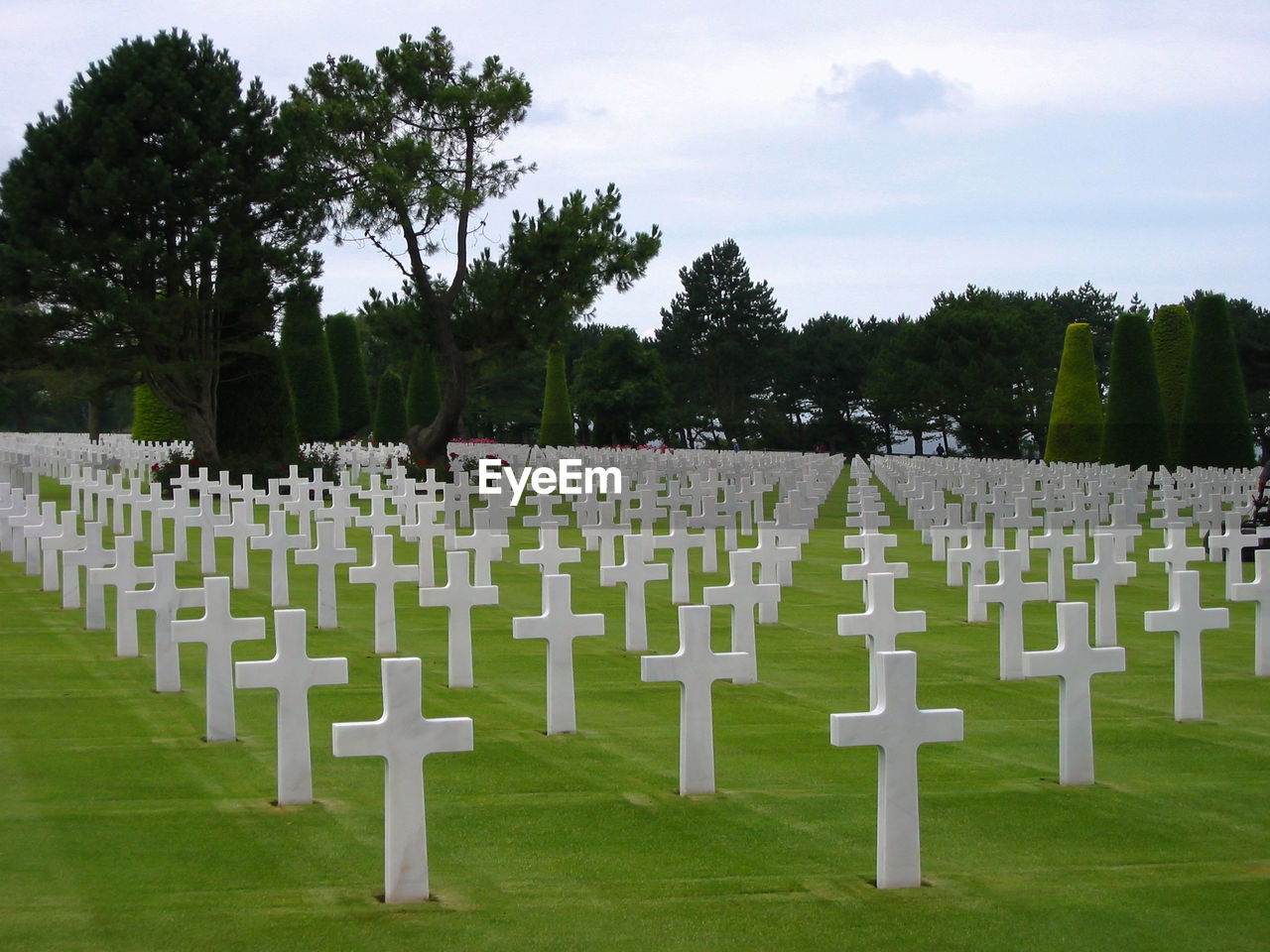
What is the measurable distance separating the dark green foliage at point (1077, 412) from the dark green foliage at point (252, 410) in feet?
71.1

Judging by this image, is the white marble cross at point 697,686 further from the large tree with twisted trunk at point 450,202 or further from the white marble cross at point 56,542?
the large tree with twisted trunk at point 450,202

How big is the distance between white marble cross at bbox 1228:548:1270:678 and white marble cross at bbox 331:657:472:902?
538 centimetres

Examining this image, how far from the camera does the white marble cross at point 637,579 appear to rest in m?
8.87

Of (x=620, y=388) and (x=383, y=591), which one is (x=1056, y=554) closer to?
(x=383, y=591)

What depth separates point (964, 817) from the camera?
17.9 feet

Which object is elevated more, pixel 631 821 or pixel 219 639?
pixel 219 639

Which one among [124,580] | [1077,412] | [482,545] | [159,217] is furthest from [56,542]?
[1077,412]

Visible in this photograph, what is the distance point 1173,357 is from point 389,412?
27.0 metres

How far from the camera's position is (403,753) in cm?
451

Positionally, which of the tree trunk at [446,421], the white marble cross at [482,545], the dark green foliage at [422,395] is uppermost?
the dark green foliage at [422,395]

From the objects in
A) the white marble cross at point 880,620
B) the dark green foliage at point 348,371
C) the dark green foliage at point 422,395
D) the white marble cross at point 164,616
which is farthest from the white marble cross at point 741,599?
the dark green foliage at point 422,395

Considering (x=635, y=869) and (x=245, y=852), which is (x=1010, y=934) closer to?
(x=635, y=869)

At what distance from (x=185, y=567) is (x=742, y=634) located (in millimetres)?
7690

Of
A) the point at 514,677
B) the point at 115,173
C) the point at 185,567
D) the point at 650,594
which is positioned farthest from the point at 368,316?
the point at 514,677
